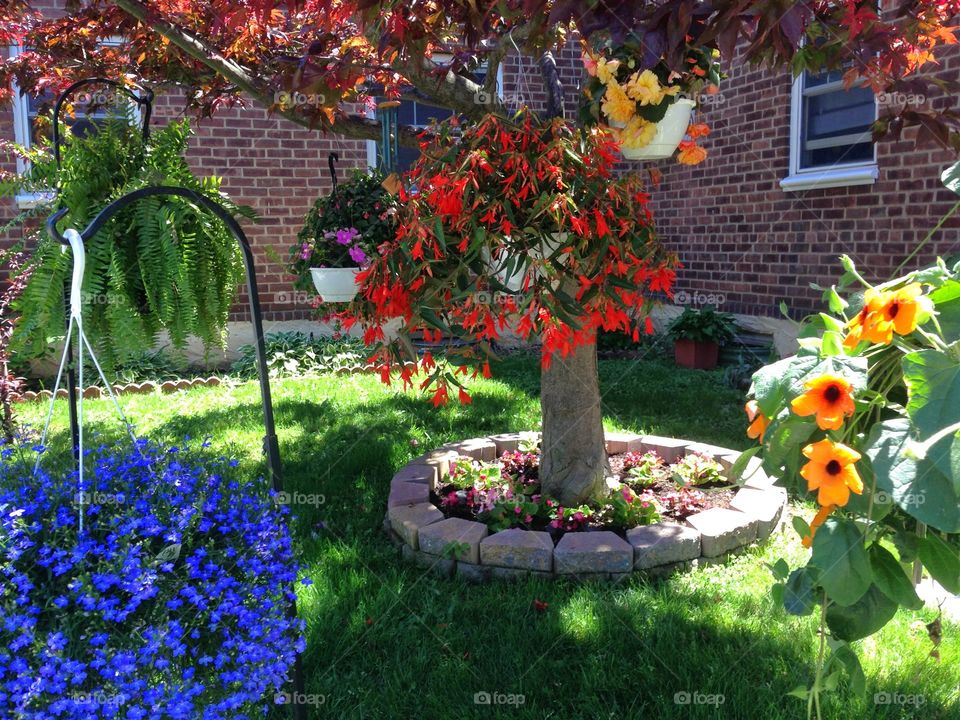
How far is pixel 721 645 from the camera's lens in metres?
2.40

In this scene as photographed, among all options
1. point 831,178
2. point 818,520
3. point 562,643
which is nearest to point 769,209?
point 831,178

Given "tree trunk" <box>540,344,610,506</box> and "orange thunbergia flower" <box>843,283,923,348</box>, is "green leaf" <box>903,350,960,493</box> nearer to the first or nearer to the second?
"orange thunbergia flower" <box>843,283,923,348</box>

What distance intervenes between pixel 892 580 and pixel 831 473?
0.26 m

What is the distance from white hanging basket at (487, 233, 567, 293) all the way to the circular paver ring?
1.00m

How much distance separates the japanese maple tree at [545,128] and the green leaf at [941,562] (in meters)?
1.18

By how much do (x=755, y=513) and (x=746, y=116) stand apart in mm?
4424

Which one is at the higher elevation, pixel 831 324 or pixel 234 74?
pixel 234 74

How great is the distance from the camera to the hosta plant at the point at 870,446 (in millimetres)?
1053

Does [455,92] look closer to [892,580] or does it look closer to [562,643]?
[562,643]

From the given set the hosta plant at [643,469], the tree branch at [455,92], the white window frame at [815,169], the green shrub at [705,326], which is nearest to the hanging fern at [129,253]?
the tree branch at [455,92]

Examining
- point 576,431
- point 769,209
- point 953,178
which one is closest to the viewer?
point 953,178

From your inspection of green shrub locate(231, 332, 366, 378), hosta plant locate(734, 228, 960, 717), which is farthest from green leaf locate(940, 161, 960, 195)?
green shrub locate(231, 332, 366, 378)

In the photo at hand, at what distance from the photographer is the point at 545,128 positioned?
239 centimetres

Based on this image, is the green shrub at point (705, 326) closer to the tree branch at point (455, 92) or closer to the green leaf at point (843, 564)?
the tree branch at point (455, 92)
